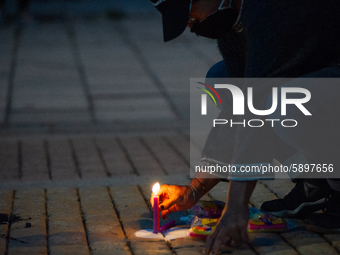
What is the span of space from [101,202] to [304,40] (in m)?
1.66

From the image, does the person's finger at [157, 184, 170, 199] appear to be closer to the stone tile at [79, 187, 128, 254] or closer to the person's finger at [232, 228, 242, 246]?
the stone tile at [79, 187, 128, 254]

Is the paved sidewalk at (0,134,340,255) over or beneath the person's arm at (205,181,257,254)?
beneath

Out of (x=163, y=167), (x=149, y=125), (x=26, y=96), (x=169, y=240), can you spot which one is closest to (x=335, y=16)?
(x=169, y=240)

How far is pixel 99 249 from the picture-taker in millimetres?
2613

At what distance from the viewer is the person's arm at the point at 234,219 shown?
2.37 meters

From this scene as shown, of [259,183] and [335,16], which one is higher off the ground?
[335,16]

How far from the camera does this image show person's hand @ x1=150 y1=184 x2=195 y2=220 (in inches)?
112

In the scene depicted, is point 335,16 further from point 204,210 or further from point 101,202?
point 101,202

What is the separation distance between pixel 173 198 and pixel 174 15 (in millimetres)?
988

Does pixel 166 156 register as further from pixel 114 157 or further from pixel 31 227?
pixel 31 227

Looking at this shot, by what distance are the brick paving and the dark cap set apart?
1.07 meters

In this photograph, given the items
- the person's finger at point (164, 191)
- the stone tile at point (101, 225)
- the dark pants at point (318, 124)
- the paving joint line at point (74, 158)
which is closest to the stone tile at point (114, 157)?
the paving joint line at point (74, 158)

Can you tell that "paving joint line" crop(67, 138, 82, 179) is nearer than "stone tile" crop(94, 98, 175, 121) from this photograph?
Yes

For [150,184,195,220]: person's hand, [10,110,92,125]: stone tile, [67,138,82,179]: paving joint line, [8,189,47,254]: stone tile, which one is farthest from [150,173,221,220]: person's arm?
[10,110,92,125]: stone tile
